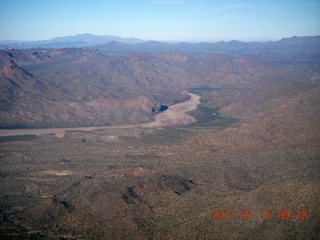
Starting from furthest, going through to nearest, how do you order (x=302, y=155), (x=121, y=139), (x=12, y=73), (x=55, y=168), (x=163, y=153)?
(x=12, y=73) < (x=121, y=139) < (x=163, y=153) < (x=55, y=168) < (x=302, y=155)

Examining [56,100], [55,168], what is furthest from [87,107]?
[55,168]

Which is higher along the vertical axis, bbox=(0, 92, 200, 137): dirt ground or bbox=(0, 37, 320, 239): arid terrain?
bbox=(0, 37, 320, 239): arid terrain


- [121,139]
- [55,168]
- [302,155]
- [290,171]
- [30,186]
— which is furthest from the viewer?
[121,139]

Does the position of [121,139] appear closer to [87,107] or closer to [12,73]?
[87,107]

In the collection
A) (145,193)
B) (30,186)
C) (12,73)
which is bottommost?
(30,186)

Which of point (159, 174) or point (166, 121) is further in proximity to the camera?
point (166, 121)

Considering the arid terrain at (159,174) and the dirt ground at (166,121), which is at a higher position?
the arid terrain at (159,174)

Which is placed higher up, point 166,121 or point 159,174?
point 159,174

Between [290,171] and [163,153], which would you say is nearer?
[290,171]

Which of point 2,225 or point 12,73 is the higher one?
point 12,73

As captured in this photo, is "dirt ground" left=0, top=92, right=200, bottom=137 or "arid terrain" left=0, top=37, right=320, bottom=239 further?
"dirt ground" left=0, top=92, right=200, bottom=137

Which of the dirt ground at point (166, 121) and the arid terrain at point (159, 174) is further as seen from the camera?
the dirt ground at point (166, 121)
